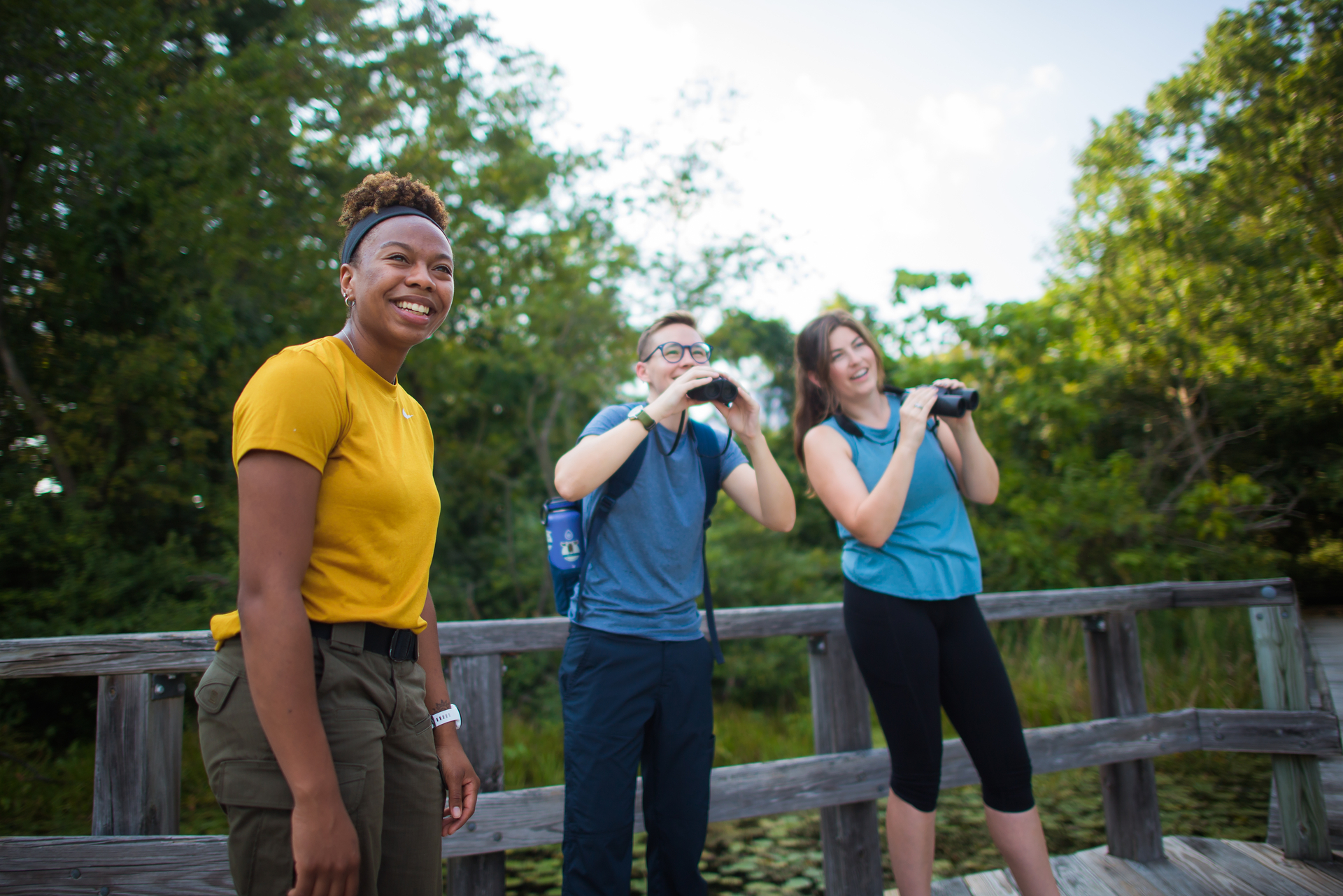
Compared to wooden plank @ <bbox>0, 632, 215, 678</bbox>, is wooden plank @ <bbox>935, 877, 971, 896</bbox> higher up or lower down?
lower down

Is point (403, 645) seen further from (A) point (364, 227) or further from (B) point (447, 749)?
(A) point (364, 227)

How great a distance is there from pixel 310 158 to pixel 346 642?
6.75m

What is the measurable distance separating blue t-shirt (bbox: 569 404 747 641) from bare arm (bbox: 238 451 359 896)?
86 centimetres

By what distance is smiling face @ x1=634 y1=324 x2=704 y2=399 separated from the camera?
2.02 m

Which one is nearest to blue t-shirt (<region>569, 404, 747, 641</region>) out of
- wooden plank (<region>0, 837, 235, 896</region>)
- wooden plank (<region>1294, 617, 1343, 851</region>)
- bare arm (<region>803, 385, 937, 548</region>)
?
bare arm (<region>803, 385, 937, 548</region>)

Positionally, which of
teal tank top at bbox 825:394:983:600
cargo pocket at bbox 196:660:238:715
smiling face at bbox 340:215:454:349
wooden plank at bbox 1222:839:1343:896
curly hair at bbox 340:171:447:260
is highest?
curly hair at bbox 340:171:447:260

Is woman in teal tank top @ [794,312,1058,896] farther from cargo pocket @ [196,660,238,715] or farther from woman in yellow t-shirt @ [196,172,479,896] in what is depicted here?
cargo pocket @ [196,660,238,715]

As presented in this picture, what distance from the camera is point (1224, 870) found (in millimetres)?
2602

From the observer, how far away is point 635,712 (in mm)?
1725

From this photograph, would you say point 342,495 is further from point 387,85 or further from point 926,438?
point 387,85

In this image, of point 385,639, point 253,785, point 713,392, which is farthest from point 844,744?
point 253,785

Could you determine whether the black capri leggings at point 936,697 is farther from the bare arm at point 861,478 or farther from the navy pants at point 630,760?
the navy pants at point 630,760

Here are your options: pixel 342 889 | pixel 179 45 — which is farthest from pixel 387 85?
pixel 342 889

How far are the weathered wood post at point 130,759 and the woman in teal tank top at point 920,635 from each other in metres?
1.78
